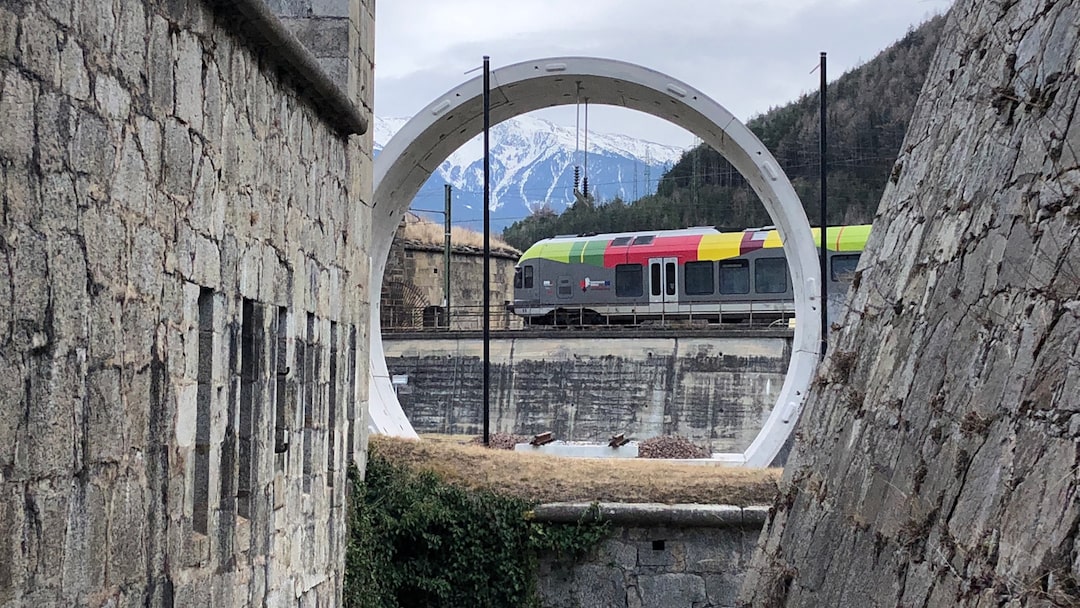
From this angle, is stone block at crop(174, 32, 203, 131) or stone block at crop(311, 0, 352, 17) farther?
stone block at crop(311, 0, 352, 17)

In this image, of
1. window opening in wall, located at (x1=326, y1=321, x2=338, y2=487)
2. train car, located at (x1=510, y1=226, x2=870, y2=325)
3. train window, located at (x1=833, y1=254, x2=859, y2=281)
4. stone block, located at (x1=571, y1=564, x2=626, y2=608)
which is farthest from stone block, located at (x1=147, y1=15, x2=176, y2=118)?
train window, located at (x1=833, y1=254, x2=859, y2=281)

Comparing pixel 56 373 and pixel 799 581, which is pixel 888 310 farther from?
pixel 56 373

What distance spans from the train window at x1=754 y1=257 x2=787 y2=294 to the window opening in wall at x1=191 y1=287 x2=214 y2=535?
2158 centimetres

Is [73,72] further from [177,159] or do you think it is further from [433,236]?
[433,236]

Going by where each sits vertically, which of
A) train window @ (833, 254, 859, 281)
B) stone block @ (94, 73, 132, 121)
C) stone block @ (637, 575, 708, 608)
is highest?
train window @ (833, 254, 859, 281)

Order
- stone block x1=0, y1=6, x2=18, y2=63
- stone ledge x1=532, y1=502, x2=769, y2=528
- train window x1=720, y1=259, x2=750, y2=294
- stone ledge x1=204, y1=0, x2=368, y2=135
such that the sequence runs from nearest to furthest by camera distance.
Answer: stone block x1=0, y1=6, x2=18, y2=63
stone ledge x1=204, y1=0, x2=368, y2=135
stone ledge x1=532, y1=502, x2=769, y2=528
train window x1=720, y1=259, x2=750, y2=294

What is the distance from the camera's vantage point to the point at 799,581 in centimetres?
475

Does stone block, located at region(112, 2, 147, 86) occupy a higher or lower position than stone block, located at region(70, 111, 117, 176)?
higher

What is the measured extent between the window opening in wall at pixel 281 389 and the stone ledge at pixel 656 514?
358cm

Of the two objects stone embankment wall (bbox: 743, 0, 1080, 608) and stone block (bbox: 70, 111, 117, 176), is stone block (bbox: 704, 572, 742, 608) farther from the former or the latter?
stone block (bbox: 70, 111, 117, 176)

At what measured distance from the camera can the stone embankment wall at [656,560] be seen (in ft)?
28.0

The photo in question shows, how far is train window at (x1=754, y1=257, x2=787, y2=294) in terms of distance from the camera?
24.9 metres

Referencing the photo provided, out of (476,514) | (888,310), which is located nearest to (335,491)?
(476,514)

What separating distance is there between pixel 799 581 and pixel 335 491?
10.3 ft
